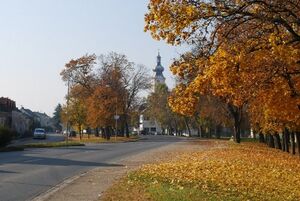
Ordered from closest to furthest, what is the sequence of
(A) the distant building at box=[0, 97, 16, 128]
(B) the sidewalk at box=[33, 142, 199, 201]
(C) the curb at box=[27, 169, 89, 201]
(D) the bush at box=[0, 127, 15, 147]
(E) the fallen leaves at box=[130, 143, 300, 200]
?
(E) the fallen leaves at box=[130, 143, 300, 200]
(B) the sidewalk at box=[33, 142, 199, 201]
(C) the curb at box=[27, 169, 89, 201]
(D) the bush at box=[0, 127, 15, 147]
(A) the distant building at box=[0, 97, 16, 128]

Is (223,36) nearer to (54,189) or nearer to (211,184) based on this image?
(211,184)

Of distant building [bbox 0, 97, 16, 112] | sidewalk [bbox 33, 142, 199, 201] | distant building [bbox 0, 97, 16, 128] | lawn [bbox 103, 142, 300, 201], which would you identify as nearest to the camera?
lawn [bbox 103, 142, 300, 201]

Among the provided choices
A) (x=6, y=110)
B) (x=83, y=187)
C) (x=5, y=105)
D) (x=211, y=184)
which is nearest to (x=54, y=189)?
(x=83, y=187)

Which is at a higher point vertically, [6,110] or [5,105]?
[5,105]

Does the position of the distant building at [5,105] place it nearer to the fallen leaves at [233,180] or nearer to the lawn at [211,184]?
the fallen leaves at [233,180]

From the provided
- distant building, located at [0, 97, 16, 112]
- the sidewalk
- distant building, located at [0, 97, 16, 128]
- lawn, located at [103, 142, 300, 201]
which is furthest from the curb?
distant building, located at [0, 97, 16, 112]

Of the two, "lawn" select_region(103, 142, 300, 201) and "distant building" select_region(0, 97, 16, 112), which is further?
"distant building" select_region(0, 97, 16, 112)

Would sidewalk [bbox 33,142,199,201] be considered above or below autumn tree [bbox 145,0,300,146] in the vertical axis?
below

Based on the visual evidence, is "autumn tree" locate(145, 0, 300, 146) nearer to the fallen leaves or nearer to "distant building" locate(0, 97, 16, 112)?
the fallen leaves

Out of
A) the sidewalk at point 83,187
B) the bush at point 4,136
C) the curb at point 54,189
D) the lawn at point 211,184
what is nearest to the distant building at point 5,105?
the bush at point 4,136

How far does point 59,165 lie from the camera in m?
25.4

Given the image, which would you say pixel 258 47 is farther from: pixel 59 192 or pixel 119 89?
pixel 119 89

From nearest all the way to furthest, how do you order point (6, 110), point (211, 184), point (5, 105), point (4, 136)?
point (211, 184)
point (4, 136)
point (6, 110)
point (5, 105)

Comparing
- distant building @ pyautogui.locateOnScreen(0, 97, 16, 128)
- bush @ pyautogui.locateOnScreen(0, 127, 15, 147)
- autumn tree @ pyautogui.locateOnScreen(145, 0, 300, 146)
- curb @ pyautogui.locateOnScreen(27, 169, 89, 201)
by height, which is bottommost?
curb @ pyautogui.locateOnScreen(27, 169, 89, 201)
